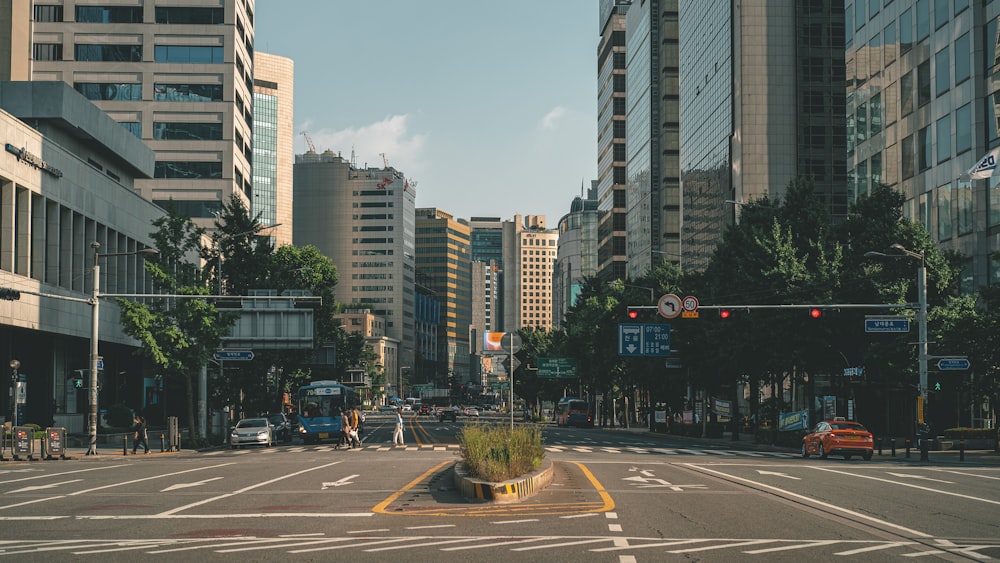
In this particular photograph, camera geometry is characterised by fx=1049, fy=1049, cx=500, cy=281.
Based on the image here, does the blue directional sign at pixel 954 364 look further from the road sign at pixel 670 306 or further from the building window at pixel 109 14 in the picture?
the building window at pixel 109 14

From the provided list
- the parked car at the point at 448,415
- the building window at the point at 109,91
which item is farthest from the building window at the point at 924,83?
the building window at the point at 109,91

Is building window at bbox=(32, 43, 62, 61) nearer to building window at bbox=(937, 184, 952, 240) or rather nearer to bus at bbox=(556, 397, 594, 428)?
bus at bbox=(556, 397, 594, 428)

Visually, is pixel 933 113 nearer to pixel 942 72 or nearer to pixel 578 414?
pixel 942 72

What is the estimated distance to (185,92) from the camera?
10844 cm

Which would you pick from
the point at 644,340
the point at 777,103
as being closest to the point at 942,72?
the point at 644,340

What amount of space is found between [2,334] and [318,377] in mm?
51079

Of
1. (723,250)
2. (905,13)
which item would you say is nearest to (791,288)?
(723,250)

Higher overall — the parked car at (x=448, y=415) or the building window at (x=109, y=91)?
the building window at (x=109, y=91)

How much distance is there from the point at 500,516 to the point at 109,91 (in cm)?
10015

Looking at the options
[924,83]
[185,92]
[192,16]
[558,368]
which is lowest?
[558,368]

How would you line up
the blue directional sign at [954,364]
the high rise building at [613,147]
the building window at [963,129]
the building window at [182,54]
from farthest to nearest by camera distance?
the high rise building at [613,147] < the building window at [182,54] < the building window at [963,129] < the blue directional sign at [954,364]

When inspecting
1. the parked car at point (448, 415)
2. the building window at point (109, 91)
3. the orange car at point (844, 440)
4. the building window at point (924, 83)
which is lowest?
the parked car at point (448, 415)

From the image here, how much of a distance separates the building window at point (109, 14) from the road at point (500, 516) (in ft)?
282

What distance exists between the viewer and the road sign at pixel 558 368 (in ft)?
343
